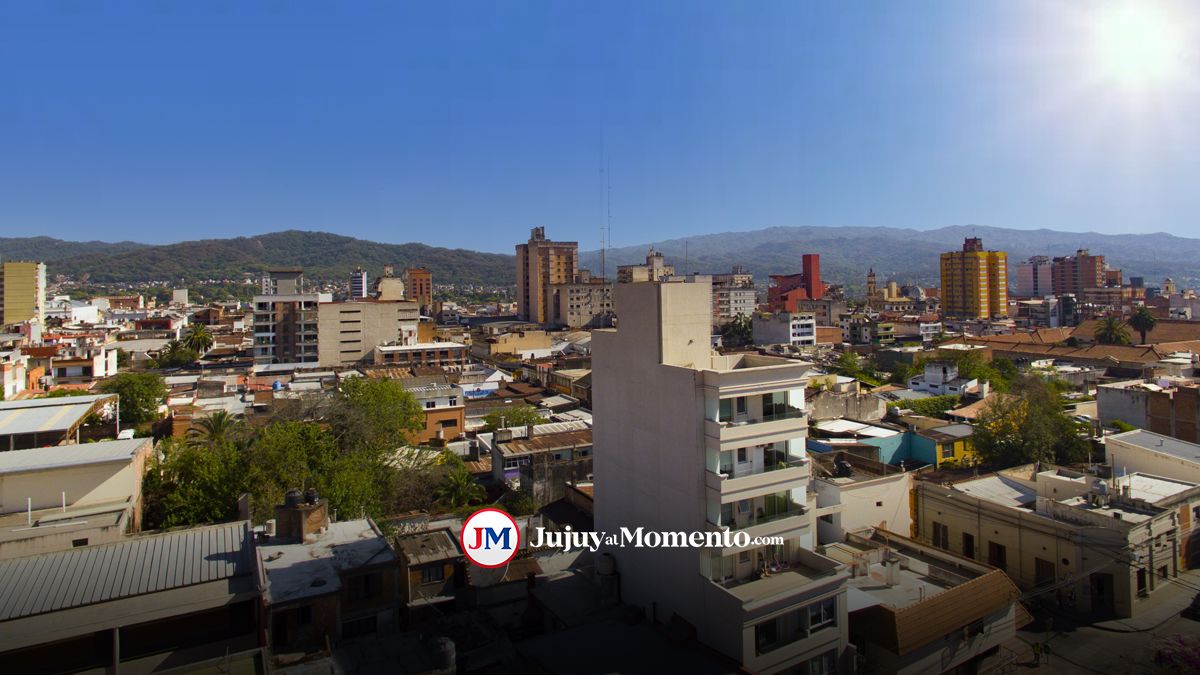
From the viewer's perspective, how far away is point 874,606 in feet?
39.7

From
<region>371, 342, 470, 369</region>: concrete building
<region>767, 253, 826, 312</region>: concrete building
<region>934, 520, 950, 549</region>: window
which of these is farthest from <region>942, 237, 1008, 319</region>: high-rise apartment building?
<region>934, 520, 950, 549</region>: window

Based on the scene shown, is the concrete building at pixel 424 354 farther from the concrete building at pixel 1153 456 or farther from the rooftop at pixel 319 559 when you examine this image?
the concrete building at pixel 1153 456

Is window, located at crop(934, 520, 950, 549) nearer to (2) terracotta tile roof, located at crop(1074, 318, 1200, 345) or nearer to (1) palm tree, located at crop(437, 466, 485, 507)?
(1) palm tree, located at crop(437, 466, 485, 507)

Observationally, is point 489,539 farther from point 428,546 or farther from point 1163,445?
point 1163,445

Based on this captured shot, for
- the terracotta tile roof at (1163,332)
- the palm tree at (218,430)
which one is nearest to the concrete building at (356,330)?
the palm tree at (218,430)

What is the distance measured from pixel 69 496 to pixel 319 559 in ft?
23.5

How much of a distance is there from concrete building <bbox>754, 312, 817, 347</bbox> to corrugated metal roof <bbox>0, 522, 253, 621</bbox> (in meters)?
64.2

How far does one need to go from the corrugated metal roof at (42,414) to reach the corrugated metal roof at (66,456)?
268 cm

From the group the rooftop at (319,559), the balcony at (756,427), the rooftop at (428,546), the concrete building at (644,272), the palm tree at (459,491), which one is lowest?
the palm tree at (459,491)

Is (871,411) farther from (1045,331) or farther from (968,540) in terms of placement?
(1045,331)

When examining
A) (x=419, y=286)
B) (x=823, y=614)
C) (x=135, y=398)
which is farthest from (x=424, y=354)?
(x=419, y=286)

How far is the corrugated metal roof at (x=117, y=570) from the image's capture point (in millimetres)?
9672

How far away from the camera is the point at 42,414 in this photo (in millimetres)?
20453

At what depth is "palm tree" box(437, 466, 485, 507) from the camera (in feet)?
71.9
